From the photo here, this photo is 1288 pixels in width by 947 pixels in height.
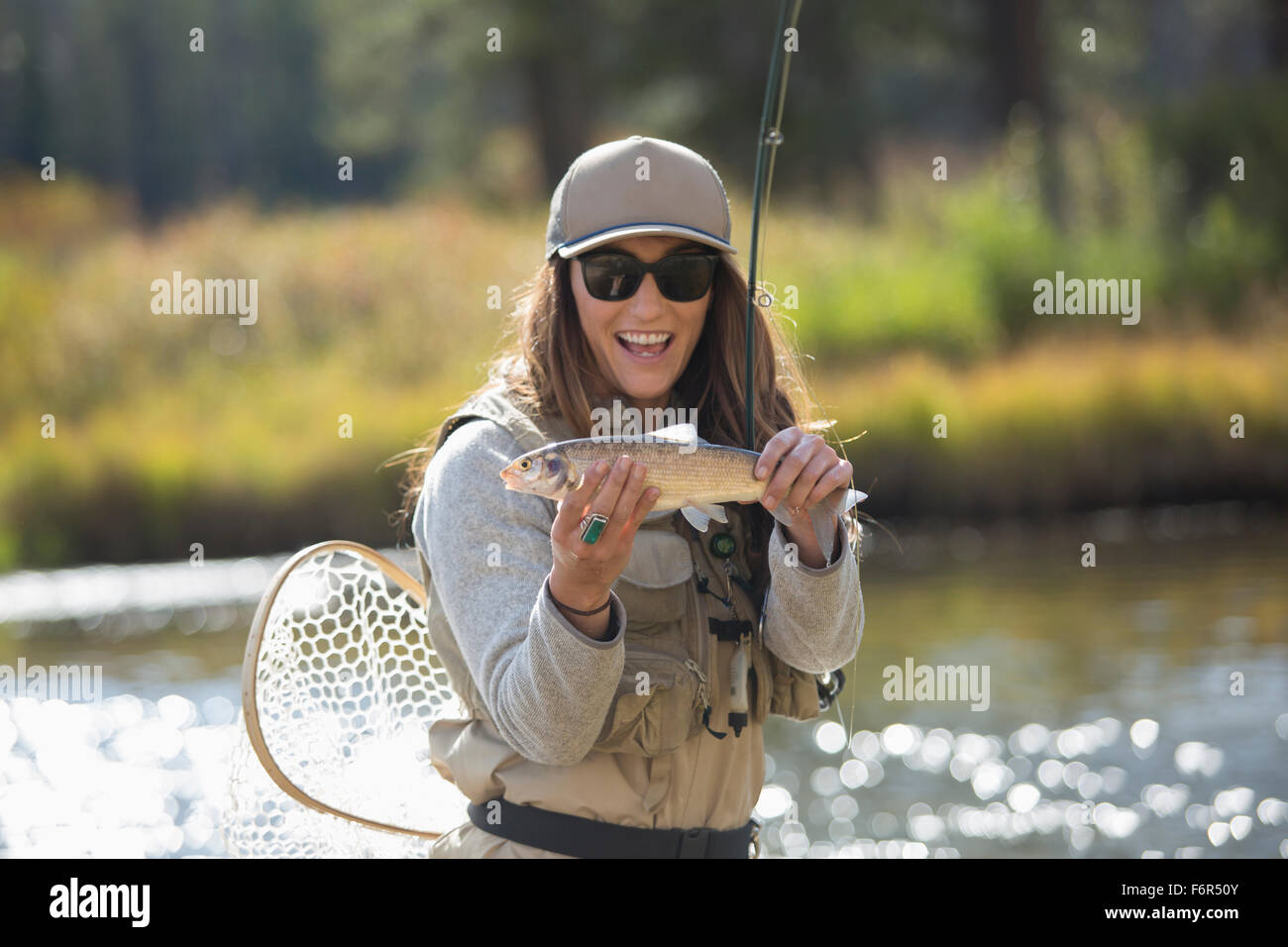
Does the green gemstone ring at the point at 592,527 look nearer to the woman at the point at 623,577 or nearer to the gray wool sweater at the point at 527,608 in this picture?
the woman at the point at 623,577

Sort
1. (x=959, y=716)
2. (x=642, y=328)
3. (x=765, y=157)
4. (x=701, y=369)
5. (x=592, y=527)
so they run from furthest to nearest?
(x=959, y=716)
(x=765, y=157)
(x=701, y=369)
(x=642, y=328)
(x=592, y=527)

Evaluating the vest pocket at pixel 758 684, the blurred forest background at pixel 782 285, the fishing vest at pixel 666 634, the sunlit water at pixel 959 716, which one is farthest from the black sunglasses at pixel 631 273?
the sunlit water at pixel 959 716

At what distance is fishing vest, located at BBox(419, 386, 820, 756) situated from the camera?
2736mm

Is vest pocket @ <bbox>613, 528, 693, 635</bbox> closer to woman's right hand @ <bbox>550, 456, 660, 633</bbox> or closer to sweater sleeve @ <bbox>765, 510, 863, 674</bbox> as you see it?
sweater sleeve @ <bbox>765, 510, 863, 674</bbox>

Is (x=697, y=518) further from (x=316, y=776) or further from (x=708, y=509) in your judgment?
(x=316, y=776)

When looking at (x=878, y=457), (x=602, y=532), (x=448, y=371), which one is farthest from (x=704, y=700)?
(x=448, y=371)

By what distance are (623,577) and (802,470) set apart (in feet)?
1.47

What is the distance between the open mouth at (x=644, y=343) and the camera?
2.93m

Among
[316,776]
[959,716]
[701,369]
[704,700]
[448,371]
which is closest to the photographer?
[704,700]

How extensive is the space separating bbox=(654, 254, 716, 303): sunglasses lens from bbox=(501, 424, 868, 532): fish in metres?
0.40

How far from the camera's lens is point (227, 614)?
37.9 feet

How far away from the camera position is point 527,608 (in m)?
2.68

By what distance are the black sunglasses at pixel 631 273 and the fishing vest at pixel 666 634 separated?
26 centimetres
